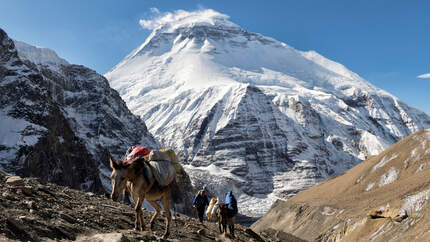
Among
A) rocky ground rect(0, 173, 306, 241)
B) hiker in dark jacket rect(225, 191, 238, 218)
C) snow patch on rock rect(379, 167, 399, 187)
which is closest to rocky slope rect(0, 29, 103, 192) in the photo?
snow patch on rock rect(379, 167, 399, 187)

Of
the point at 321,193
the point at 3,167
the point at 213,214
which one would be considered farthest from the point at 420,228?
the point at 3,167

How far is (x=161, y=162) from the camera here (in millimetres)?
11688

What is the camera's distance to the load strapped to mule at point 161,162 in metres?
11.2

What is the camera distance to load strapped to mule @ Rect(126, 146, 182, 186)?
11.2 metres

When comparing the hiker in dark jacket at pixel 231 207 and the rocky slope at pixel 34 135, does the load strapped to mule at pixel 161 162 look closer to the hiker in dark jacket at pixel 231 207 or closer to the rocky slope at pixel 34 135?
the hiker in dark jacket at pixel 231 207

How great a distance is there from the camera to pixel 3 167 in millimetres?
99375

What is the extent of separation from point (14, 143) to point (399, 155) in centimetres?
10264

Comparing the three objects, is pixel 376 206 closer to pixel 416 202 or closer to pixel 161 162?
pixel 416 202

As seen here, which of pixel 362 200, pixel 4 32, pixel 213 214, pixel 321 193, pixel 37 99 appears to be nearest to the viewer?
pixel 213 214

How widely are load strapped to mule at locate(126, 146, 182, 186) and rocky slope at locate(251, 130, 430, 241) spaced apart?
59.0 feet

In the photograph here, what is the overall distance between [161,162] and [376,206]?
116ft

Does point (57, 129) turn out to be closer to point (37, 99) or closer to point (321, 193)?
point (37, 99)

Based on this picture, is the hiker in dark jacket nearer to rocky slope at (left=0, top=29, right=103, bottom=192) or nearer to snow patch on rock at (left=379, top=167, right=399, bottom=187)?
snow patch on rock at (left=379, top=167, right=399, bottom=187)

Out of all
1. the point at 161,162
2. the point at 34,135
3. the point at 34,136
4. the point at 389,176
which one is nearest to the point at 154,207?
the point at 161,162
